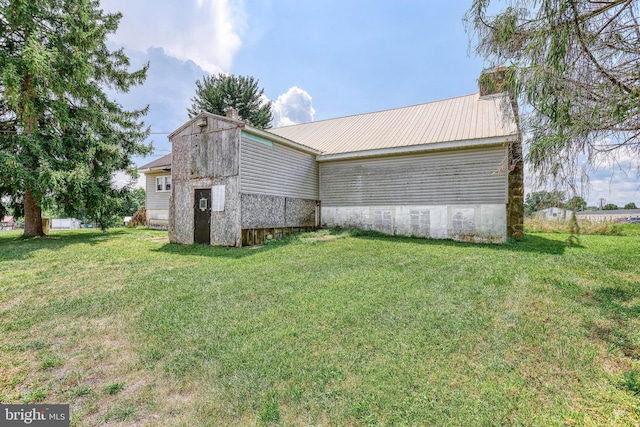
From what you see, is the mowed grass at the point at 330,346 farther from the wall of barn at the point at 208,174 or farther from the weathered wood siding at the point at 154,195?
the weathered wood siding at the point at 154,195

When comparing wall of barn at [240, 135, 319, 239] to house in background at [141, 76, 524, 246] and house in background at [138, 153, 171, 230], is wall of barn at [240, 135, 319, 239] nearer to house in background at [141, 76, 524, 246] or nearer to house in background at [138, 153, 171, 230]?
house in background at [141, 76, 524, 246]

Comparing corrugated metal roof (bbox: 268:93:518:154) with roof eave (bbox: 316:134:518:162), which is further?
corrugated metal roof (bbox: 268:93:518:154)

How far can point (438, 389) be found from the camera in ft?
7.06

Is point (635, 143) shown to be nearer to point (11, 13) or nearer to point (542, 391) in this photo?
point (542, 391)

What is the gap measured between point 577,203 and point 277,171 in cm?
831

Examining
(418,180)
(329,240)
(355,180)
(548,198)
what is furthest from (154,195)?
(548,198)

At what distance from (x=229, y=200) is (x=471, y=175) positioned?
26.3 feet

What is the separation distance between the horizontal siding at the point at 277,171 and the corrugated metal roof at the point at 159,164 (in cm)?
977

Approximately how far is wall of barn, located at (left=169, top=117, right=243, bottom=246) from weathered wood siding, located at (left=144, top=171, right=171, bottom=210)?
8.34 metres

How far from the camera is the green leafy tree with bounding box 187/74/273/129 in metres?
22.8

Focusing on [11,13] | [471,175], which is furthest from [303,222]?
[11,13]

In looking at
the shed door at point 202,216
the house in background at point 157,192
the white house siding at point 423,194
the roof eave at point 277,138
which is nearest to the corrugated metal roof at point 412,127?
the white house siding at point 423,194

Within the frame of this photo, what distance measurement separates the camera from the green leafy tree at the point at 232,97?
2278cm

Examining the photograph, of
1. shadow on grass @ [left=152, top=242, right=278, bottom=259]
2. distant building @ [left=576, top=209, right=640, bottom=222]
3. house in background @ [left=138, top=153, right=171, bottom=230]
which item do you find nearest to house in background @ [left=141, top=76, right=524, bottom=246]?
shadow on grass @ [left=152, top=242, right=278, bottom=259]
